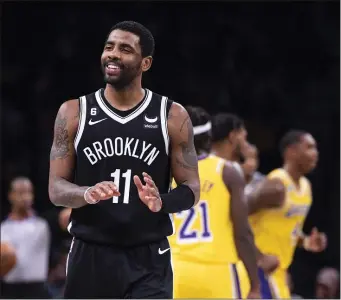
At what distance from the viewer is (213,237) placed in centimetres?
621

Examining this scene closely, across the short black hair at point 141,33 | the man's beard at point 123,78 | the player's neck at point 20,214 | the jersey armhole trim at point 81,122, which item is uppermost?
the short black hair at point 141,33

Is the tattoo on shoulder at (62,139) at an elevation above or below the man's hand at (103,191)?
above

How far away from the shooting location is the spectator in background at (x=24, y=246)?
32.6 ft

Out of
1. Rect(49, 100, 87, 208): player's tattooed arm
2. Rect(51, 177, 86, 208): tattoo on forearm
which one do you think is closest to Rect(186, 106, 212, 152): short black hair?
Rect(49, 100, 87, 208): player's tattooed arm

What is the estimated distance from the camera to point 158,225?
492 cm

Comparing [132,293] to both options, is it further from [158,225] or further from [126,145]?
[126,145]

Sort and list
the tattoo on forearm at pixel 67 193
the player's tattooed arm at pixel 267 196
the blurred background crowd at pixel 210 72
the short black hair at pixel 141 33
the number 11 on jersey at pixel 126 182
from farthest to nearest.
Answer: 1. the blurred background crowd at pixel 210 72
2. the player's tattooed arm at pixel 267 196
3. the short black hair at pixel 141 33
4. the number 11 on jersey at pixel 126 182
5. the tattoo on forearm at pixel 67 193

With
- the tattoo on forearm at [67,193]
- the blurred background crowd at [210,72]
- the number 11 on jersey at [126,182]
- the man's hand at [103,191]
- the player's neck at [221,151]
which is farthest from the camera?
the blurred background crowd at [210,72]

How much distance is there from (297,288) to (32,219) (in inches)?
140

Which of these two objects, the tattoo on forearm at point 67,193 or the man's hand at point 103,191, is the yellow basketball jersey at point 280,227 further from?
the man's hand at point 103,191

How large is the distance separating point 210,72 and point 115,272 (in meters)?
7.62

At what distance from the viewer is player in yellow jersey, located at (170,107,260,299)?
6.14 metres

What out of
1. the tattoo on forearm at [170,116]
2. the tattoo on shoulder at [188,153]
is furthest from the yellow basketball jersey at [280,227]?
the tattoo on forearm at [170,116]

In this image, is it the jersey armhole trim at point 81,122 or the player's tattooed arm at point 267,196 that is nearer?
the jersey armhole trim at point 81,122
